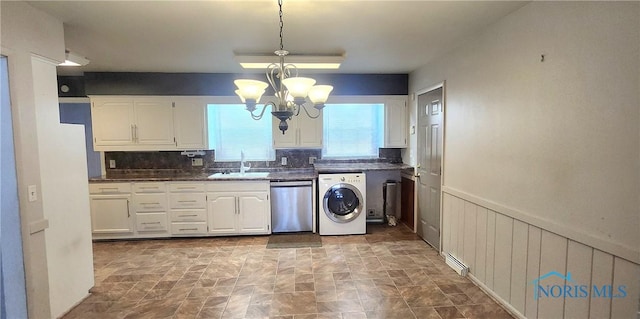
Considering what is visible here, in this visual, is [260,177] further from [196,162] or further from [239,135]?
[196,162]

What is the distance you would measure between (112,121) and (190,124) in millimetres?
1064

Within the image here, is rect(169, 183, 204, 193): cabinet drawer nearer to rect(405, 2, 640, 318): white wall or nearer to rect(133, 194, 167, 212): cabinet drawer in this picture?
rect(133, 194, 167, 212): cabinet drawer

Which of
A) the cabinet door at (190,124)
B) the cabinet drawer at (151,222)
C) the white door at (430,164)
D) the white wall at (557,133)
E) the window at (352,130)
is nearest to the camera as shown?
the white wall at (557,133)

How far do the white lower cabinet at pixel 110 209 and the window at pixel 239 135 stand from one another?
134cm

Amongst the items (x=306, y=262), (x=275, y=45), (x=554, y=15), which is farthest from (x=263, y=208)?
(x=554, y=15)

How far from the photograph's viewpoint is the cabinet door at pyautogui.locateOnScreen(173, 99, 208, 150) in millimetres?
4188

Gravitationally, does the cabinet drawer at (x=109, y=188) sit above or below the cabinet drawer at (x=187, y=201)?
above

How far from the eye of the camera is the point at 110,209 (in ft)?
12.7

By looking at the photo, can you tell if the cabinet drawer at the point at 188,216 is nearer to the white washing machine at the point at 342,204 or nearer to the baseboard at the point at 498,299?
the white washing machine at the point at 342,204

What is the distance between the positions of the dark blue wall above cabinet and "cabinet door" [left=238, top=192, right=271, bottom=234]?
1.57 meters

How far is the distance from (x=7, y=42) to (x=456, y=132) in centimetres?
361

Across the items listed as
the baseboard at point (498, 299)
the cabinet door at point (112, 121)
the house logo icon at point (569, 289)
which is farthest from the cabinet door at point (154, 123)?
the house logo icon at point (569, 289)

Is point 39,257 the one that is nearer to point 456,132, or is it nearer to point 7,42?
point 7,42

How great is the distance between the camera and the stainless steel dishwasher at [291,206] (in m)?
4.08
